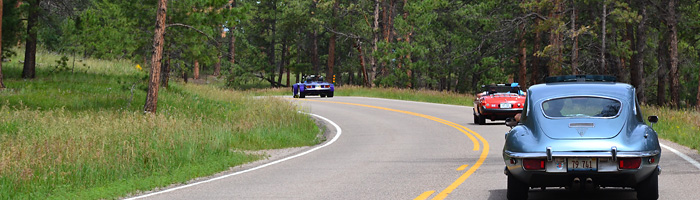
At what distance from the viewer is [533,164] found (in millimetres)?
9094

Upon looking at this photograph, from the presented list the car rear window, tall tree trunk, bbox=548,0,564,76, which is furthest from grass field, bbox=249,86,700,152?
the car rear window

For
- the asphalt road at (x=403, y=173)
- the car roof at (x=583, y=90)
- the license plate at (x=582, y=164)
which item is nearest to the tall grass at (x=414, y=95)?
the asphalt road at (x=403, y=173)

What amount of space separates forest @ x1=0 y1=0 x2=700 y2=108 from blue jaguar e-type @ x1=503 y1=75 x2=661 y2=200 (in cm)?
1766

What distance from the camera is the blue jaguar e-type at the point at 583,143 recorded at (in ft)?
29.1

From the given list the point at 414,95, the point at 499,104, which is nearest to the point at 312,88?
the point at 414,95

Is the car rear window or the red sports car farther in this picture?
the red sports car

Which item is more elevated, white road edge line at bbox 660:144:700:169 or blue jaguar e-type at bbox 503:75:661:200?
blue jaguar e-type at bbox 503:75:661:200

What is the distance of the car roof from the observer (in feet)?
32.7

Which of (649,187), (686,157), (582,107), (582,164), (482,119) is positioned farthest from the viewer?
(482,119)

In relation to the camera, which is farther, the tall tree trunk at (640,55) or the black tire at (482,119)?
the tall tree trunk at (640,55)

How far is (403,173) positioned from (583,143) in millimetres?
5099

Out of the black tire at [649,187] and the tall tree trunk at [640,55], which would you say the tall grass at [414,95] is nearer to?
the tall tree trunk at [640,55]

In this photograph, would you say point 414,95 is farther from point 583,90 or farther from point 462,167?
point 583,90

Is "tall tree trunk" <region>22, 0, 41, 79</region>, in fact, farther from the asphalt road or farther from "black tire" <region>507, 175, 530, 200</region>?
"black tire" <region>507, 175, 530, 200</region>
